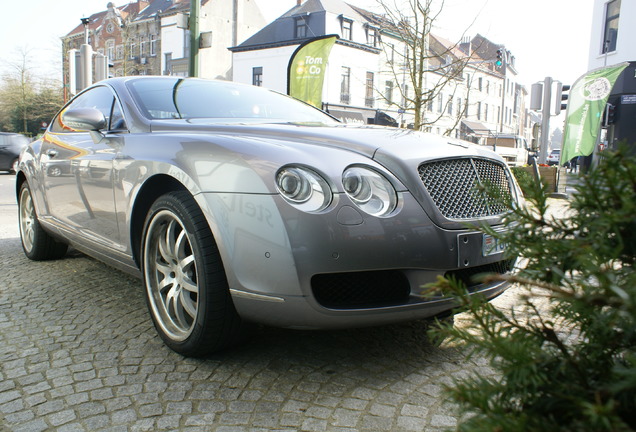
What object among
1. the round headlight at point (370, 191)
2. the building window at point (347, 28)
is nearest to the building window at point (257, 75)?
the building window at point (347, 28)

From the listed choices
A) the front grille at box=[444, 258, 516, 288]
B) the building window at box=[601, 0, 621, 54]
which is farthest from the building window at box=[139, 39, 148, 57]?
the front grille at box=[444, 258, 516, 288]

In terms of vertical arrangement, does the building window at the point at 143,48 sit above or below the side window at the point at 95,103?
above

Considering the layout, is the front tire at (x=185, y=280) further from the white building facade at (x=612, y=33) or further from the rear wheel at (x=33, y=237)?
the white building facade at (x=612, y=33)

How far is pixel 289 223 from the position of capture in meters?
2.25

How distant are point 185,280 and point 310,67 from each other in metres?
11.4

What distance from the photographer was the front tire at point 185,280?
8.13 feet

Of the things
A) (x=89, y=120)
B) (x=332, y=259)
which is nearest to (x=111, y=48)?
(x=89, y=120)

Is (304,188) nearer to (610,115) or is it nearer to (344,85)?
(610,115)

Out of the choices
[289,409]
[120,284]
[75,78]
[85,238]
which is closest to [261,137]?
[289,409]

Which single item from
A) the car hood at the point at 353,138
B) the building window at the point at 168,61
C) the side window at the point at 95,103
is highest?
the building window at the point at 168,61

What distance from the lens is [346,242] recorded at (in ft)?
7.42

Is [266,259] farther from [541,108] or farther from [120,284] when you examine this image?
[541,108]

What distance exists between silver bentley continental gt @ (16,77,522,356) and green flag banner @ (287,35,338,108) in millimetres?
10399

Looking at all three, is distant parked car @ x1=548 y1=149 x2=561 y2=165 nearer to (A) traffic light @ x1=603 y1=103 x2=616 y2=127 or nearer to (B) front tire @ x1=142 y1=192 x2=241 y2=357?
(A) traffic light @ x1=603 y1=103 x2=616 y2=127
